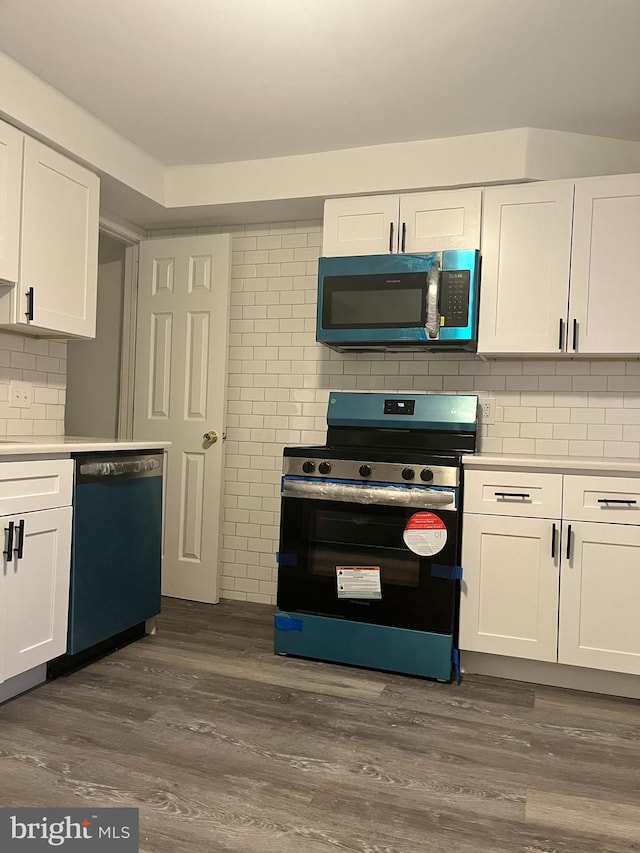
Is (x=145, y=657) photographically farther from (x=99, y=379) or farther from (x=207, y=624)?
(x=99, y=379)

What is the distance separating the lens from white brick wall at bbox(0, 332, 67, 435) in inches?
127

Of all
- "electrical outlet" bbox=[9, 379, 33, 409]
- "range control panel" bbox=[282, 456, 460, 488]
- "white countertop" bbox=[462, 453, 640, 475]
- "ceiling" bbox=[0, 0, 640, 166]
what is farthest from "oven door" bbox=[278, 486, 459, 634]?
"ceiling" bbox=[0, 0, 640, 166]

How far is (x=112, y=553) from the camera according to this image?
2912 millimetres

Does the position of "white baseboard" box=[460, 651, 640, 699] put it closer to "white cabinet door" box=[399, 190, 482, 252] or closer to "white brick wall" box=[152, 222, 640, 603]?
"white brick wall" box=[152, 222, 640, 603]

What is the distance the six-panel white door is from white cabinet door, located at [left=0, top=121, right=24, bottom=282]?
1.29 m

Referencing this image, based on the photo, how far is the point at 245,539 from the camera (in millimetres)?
4047

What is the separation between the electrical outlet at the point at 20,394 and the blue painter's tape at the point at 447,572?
2.11 m

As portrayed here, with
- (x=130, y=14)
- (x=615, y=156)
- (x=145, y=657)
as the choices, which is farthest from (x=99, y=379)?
(x=615, y=156)

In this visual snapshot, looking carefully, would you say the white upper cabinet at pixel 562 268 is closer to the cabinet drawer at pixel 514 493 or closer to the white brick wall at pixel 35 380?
the cabinet drawer at pixel 514 493

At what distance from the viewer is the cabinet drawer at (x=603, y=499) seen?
107 inches

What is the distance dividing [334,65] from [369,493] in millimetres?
1755

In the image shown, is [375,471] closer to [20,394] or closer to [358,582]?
[358,582]

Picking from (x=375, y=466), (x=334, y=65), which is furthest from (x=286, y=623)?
(x=334, y=65)

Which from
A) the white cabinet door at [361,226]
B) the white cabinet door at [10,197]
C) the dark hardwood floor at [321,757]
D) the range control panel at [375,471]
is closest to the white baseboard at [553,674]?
the dark hardwood floor at [321,757]
